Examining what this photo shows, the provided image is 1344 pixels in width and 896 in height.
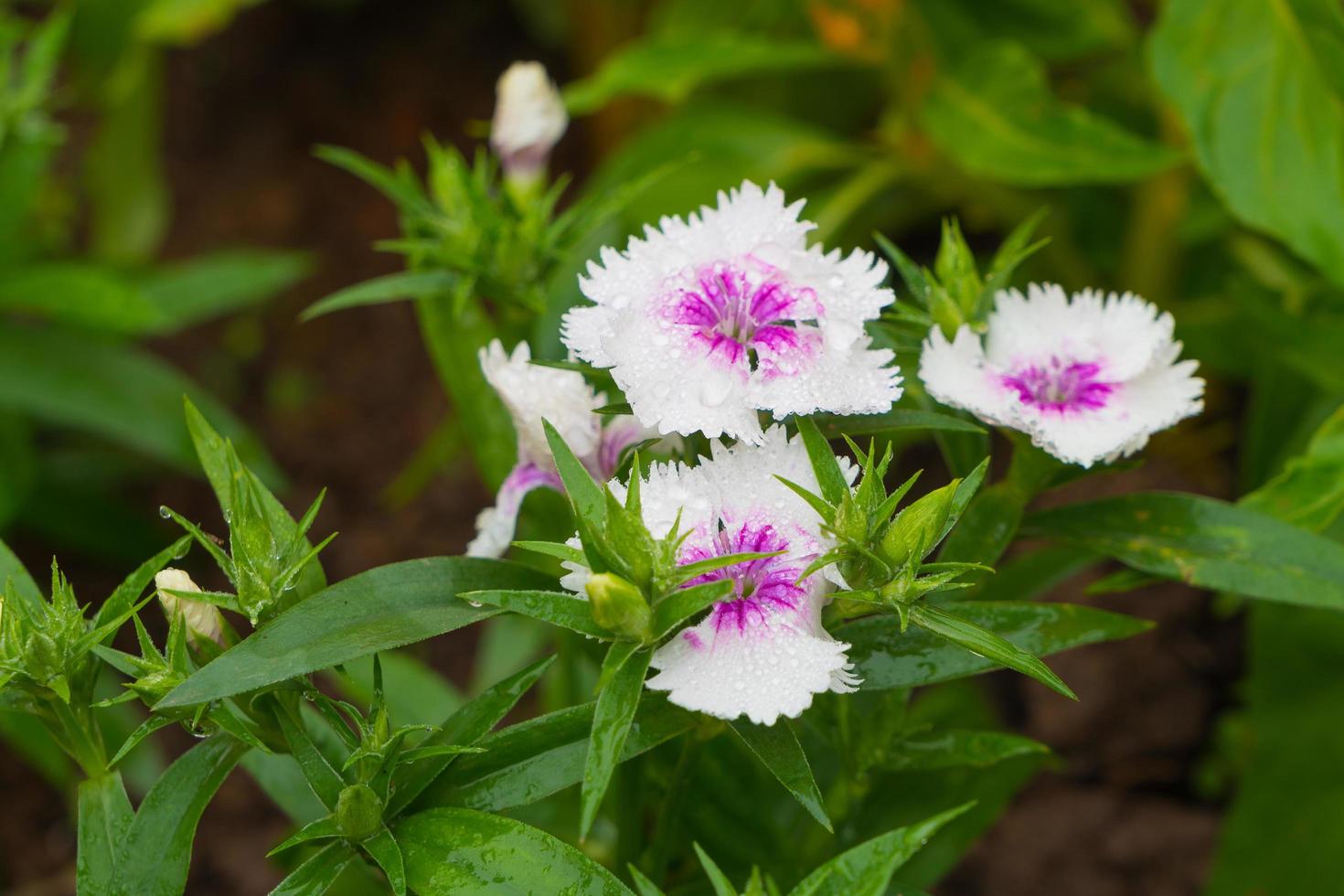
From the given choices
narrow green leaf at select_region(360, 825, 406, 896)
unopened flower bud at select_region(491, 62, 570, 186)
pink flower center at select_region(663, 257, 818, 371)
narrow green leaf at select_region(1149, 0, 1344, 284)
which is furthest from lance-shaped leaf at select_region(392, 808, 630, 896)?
narrow green leaf at select_region(1149, 0, 1344, 284)

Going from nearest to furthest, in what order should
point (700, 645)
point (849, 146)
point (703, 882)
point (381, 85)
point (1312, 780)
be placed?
point (700, 645) < point (703, 882) < point (1312, 780) < point (849, 146) < point (381, 85)

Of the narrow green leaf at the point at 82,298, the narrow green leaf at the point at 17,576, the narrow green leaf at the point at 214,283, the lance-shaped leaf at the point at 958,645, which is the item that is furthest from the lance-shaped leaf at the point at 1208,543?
the narrow green leaf at the point at 214,283

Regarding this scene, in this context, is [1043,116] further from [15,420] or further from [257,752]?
[15,420]

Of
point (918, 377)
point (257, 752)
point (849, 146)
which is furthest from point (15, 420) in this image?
point (918, 377)

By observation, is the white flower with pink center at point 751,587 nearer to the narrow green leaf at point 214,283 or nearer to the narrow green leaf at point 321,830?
the narrow green leaf at point 321,830

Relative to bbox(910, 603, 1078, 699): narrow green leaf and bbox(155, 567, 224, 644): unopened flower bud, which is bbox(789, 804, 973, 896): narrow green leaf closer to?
bbox(910, 603, 1078, 699): narrow green leaf

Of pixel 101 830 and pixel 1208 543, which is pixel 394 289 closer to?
pixel 101 830

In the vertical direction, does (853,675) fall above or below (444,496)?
above
